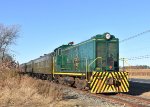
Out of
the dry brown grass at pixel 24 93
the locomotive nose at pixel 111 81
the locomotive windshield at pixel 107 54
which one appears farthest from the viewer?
the locomotive windshield at pixel 107 54

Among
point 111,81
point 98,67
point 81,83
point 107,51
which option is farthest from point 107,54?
point 81,83

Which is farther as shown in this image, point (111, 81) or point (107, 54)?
point (107, 54)

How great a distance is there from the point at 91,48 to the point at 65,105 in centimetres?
831

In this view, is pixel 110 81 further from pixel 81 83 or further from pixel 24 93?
pixel 24 93

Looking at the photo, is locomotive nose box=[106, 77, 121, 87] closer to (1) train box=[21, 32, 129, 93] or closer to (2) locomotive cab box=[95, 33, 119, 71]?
(1) train box=[21, 32, 129, 93]

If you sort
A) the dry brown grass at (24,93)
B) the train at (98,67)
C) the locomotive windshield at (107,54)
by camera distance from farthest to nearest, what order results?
the locomotive windshield at (107,54), the train at (98,67), the dry brown grass at (24,93)

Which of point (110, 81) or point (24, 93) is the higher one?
point (110, 81)

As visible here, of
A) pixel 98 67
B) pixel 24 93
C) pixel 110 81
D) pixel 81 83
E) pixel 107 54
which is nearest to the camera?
pixel 24 93

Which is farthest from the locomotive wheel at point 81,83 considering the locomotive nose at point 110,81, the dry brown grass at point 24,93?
the dry brown grass at point 24,93

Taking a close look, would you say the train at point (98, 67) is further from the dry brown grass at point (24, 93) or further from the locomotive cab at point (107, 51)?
the dry brown grass at point (24, 93)

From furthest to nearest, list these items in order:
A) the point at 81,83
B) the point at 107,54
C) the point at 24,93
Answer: the point at 81,83 < the point at 107,54 < the point at 24,93

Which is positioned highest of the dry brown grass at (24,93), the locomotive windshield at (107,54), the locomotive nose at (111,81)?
the locomotive windshield at (107,54)

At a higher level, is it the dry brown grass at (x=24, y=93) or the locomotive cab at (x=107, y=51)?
the locomotive cab at (x=107, y=51)

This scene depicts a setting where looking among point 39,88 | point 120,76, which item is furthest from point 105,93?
point 39,88
